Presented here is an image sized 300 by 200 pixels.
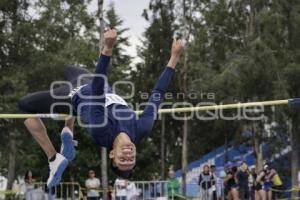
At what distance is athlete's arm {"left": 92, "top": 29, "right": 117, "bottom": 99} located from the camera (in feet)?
15.7

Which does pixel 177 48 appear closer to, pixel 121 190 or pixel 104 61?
pixel 104 61

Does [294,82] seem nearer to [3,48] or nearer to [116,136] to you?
[3,48]

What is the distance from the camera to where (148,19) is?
23734 mm

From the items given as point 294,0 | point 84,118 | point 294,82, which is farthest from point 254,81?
point 84,118

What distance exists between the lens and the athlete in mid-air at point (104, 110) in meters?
5.01

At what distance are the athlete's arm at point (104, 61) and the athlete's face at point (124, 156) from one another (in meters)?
0.44

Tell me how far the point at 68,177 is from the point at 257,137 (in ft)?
21.1

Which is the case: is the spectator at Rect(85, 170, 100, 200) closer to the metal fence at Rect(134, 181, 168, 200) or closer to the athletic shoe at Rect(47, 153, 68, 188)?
the metal fence at Rect(134, 181, 168, 200)

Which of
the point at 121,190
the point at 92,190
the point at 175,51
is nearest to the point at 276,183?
the point at 121,190

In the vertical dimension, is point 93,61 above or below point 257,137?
above

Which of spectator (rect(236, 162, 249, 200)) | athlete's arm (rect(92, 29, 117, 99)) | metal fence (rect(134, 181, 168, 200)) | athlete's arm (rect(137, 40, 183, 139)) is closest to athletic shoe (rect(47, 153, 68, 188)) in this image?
athlete's arm (rect(137, 40, 183, 139))

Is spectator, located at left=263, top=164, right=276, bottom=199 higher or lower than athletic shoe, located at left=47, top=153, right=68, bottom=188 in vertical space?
lower

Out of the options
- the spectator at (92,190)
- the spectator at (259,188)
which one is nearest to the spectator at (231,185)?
the spectator at (259,188)

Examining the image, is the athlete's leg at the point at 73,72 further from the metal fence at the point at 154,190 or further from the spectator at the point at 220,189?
the metal fence at the point at 154,190
